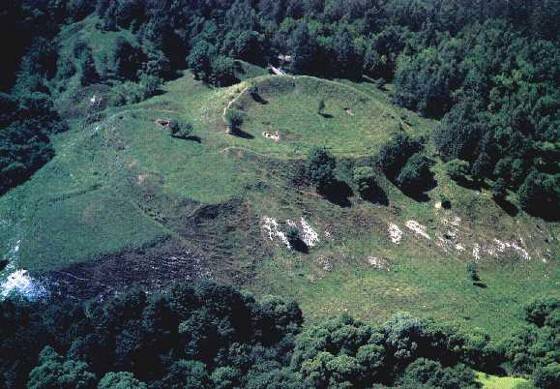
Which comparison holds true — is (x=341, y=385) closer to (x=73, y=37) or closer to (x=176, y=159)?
(x=176, y=159)

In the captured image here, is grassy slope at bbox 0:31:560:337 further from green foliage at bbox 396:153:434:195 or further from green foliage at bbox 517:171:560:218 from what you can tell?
green foliage at bbox 517:171:560:218

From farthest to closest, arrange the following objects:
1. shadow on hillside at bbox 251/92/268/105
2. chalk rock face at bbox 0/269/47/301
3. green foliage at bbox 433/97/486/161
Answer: shadow on hillside at bbox 251/92/268/105
green foliage at bbox 433/97/486/161
chalk rock face at bbox 0/269/47/301

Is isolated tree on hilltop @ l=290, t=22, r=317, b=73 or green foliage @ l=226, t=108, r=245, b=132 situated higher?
isolated tree on hilltop @ l=290, t=22, r=317, b=73

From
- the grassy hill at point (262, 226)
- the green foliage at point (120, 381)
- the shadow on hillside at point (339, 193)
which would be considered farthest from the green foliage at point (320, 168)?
the green foliage at point (120, 381)

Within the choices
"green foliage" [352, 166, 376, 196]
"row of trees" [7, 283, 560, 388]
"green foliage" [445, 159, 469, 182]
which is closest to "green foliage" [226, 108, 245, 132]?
"green foliage" [352, 166, 376, 196]

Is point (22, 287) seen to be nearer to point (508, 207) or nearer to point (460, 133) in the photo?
point (460, 133)

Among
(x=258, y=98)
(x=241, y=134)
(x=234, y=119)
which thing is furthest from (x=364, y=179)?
(x=258, y=98)
